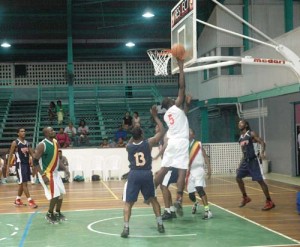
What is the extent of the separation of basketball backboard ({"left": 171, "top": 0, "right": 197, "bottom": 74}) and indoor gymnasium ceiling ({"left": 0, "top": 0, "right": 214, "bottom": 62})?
30.2 feet

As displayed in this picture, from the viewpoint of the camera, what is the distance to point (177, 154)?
8.68 meters

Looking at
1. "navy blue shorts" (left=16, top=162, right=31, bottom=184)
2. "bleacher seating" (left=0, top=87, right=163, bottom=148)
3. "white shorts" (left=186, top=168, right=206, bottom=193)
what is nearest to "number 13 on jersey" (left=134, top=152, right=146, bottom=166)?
"white shorts" (left=186, top=168, right=206, bottom=193)

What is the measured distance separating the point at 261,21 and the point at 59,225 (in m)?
16.1

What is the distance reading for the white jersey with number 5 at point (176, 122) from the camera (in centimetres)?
857

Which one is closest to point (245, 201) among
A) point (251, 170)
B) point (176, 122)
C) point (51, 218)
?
point (251, 170)

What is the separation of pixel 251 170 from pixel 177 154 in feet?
8.65

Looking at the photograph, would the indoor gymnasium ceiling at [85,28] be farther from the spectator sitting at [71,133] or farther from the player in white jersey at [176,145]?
the player in white jersey at [176,145]

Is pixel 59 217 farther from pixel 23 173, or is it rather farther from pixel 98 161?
pixel 98 161

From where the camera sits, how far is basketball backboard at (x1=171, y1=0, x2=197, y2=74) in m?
11.9

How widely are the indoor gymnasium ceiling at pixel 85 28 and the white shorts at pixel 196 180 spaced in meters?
14.0

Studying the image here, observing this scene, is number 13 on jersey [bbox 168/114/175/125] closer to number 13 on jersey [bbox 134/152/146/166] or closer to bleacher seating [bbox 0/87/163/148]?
number 13 on jersey [bbox 134/152/146/166]

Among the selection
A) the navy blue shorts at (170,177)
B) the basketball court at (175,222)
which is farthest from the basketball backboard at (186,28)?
the navy blue shorts at (170,177)

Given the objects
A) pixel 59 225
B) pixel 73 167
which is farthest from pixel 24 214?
pixel 73 167

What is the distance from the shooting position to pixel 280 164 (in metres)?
20.4
